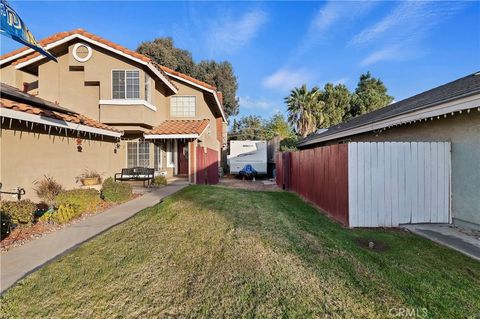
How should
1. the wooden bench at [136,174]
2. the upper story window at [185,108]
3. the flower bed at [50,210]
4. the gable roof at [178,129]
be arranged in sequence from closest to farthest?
the flower bed at [50,210]
the wooden bench at [136,174]
the gable roof at [178,129]
the upper story window at [185,108]

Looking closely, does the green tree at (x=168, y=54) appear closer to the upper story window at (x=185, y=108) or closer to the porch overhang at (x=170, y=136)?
the upper story window at (x=185, y=108)

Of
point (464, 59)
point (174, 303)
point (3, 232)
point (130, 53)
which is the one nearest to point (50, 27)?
point (130, 53)

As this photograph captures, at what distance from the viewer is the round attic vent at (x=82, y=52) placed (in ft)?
41.8

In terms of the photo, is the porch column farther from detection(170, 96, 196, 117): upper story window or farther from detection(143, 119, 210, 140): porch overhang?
detection(170, 96, 196, 117): upper story window

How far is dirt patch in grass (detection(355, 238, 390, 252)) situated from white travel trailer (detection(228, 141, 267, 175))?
53.4ft

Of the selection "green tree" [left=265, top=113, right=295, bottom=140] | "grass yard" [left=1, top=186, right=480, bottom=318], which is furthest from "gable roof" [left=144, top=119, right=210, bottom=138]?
"green tree" [left=265, top=113, right=295, bottom=140]

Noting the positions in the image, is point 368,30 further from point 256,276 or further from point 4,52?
point 4,52

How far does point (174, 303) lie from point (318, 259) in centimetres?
227

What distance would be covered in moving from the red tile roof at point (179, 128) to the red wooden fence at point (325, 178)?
18.6 feet

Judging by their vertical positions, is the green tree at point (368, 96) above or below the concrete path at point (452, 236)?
above

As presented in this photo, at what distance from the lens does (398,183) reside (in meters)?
6.22

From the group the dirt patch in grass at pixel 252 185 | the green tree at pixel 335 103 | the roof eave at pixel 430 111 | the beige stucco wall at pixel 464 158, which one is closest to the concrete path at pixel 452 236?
the beige stucco wall at pixel 464 158

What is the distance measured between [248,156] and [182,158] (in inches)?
255

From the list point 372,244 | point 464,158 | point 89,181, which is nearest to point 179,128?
point 89,181
